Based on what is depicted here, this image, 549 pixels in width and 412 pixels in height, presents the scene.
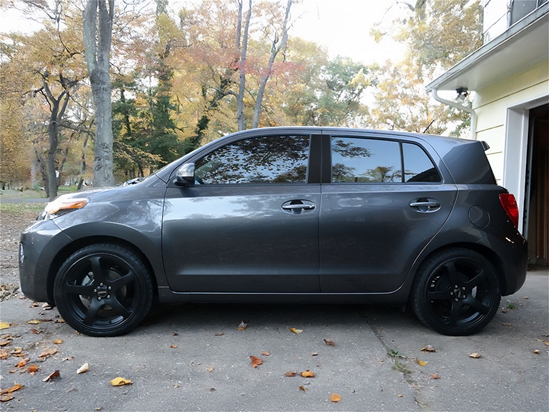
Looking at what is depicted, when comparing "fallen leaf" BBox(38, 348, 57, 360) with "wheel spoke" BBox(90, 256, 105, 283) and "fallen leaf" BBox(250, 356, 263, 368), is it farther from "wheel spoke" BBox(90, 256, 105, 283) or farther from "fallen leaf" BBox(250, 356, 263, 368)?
"fallen leaf" BBox(250, 356, 263, 368)

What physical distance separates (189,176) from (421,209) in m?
1.86

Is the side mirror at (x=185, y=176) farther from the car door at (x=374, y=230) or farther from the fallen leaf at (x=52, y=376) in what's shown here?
the fallen leaf at (x=52, y=376)

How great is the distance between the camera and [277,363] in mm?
2660

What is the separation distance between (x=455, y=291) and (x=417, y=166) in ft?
3.49

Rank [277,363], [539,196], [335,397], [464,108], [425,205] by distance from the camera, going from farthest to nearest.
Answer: [464,108], [539,196], [425,205], [277,363], [335,397]

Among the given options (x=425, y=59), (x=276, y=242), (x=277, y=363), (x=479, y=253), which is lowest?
(x=277, y=363)

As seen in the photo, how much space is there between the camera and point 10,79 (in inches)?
580

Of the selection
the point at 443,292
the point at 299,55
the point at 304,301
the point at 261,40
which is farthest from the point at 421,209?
the point at 299,55

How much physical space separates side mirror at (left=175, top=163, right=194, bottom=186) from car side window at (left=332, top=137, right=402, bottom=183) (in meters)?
1.15

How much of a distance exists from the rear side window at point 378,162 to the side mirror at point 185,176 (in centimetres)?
115

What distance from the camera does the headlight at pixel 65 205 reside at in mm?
3072

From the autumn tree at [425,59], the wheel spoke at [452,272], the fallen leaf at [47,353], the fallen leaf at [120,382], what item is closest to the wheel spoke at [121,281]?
the fallen leaf at [47,353]

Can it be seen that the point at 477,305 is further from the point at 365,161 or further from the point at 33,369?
the point at 33,369

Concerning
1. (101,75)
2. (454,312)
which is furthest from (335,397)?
(101,75)
